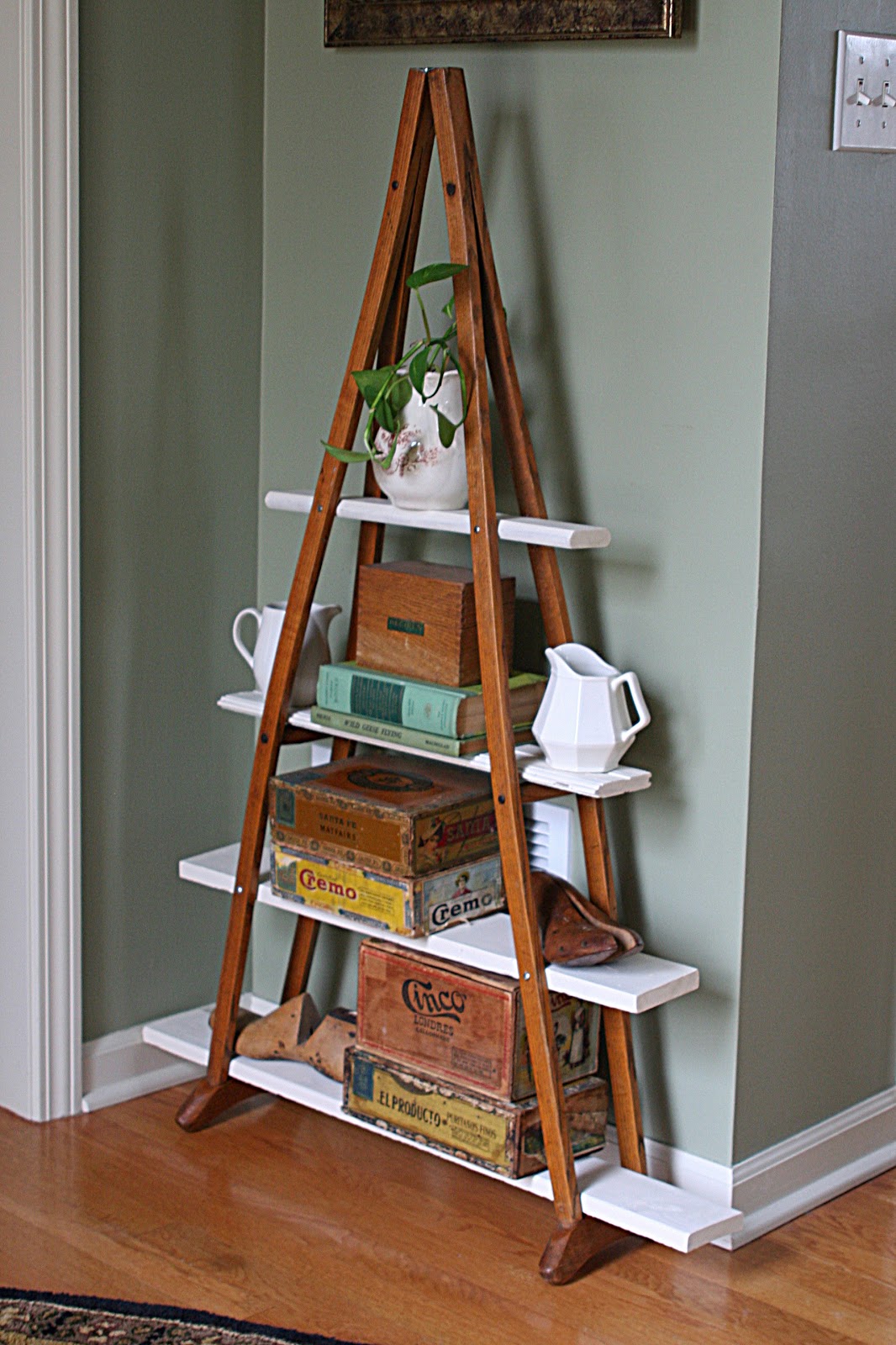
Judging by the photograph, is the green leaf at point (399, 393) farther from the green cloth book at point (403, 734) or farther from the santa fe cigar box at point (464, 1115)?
the santa fe cigar box at point (464, 1115)

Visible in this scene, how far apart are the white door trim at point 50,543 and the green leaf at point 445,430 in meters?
0.60

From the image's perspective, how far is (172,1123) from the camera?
2539mm

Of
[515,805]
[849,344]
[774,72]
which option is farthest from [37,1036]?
[774,72]

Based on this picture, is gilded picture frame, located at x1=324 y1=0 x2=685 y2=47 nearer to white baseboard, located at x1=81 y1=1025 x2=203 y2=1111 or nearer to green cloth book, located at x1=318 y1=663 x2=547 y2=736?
green cloth book, located at x1=318 y1=663 x2=547 y2=736

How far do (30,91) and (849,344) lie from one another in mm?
1176

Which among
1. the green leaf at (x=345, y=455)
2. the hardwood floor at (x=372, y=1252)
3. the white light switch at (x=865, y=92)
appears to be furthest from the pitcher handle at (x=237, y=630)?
the white light switch at (x=865, y=92)

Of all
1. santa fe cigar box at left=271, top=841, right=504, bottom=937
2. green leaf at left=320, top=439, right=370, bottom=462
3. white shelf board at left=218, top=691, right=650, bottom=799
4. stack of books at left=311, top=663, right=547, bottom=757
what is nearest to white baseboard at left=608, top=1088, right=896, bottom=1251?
santa fe cigar box at left=271, top=841, right=504, bottom=937

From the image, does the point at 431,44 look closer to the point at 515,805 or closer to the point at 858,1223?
the point at 515,805

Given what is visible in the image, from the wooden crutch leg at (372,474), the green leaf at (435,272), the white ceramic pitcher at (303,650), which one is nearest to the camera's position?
the green leaf at (435,272)

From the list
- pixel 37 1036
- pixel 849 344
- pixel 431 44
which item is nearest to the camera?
pixel 849 344

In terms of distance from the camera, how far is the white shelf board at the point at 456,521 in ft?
6.77

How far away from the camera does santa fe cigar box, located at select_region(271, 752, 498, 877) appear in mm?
2213

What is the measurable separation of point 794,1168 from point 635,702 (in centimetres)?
Result: 74

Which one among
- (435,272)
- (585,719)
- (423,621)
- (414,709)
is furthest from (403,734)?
(435,272)
